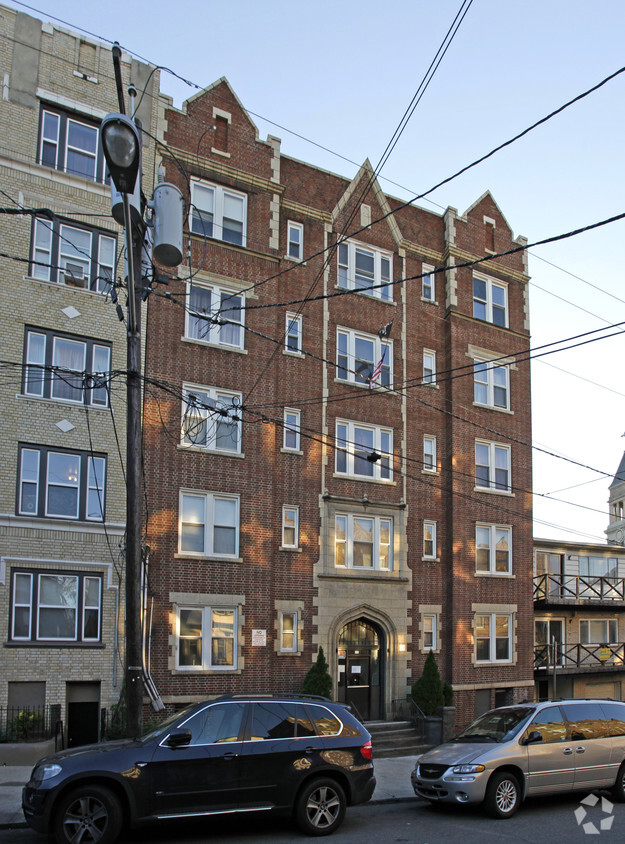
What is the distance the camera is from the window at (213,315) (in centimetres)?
2172

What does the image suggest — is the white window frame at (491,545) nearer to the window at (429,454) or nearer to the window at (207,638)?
the window at (429,454)

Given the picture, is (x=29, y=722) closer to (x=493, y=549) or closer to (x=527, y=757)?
(x=527, y=757)

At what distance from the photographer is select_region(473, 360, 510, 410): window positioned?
27359mm

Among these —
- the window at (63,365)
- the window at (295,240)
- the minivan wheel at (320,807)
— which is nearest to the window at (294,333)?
the window at (295,240)

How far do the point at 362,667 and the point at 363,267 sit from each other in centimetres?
1220

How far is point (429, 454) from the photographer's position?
85.2ft

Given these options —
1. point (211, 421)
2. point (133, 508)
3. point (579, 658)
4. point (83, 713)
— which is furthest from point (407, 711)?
point (133, 508)

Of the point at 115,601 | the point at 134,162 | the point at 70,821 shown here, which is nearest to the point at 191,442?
the point at 115,601

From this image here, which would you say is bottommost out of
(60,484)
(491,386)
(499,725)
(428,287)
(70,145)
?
(499,725)

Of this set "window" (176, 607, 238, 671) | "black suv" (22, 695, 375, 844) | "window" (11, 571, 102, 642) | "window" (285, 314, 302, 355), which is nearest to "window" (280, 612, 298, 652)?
"window" (176, 607, 238, 671)

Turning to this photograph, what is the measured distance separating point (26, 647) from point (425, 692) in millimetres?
11124

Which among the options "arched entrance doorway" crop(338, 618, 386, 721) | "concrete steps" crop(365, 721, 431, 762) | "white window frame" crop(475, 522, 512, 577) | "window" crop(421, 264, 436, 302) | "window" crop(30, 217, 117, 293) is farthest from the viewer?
"window" crop(421, 264, 436, 302)

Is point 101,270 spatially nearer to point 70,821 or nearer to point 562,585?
point 70,821

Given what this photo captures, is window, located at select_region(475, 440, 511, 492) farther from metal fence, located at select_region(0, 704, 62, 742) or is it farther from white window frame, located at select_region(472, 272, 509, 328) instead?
metal fence, located at select_region(0, 704, 62, 742)
